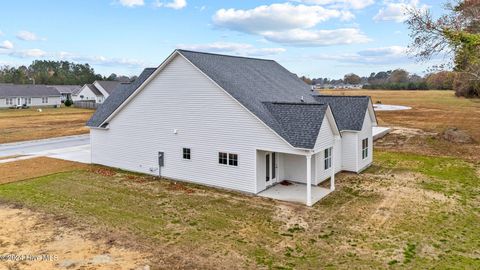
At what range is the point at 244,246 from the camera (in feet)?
36.1

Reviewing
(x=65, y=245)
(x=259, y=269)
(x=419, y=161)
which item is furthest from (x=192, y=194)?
(x=419, y=161)

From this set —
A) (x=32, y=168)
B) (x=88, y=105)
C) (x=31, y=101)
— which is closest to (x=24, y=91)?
(x=31, y=101)

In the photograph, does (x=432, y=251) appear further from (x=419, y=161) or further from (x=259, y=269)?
(x=419, y=161)

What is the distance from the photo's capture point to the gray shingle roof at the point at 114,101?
74.9 ft

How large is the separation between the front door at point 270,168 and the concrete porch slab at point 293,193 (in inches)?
13.2

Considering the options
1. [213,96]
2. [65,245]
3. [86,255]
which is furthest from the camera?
[213,96]

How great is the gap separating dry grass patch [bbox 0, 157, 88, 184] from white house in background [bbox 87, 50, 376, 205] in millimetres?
1931

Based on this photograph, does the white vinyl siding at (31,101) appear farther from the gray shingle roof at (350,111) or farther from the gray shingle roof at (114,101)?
the gray shingle roof at (350,111)

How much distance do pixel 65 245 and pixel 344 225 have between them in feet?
29.2

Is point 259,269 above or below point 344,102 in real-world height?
below

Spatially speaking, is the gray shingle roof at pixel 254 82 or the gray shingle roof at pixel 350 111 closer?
the gray shingle roof at pixel 254 82

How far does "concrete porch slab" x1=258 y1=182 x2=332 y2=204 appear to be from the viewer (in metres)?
15.7

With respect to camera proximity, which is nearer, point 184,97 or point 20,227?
point 20,227

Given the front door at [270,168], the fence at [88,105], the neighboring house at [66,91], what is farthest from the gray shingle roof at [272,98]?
the neighboring house at [66,91]
